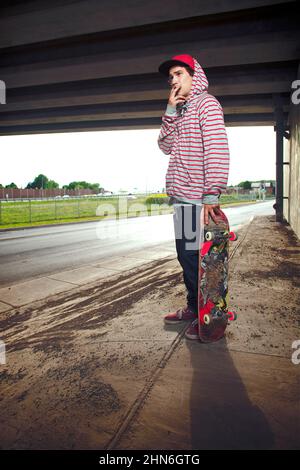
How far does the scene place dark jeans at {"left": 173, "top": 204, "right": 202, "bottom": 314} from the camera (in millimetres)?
2637

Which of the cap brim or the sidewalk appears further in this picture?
the cap brim

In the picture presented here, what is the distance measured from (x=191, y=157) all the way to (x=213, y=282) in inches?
44.4

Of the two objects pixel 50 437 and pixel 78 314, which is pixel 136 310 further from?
pixel 50 437

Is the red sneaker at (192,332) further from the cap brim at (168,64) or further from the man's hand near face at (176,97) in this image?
the cap brim at (168,64)

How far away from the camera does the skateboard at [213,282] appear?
7.77 ft

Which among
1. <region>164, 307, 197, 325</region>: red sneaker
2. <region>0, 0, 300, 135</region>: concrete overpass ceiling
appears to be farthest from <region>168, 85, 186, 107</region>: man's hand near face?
<region>0, 0, 300, 135</region>: concrete overpass ceiling

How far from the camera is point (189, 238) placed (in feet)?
8.76

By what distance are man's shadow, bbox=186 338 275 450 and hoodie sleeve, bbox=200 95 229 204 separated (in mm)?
1290

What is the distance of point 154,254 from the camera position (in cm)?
778

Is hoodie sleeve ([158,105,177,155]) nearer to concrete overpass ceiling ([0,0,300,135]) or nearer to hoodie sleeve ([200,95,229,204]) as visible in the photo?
hoodie sleeve ([200,95,229,204])

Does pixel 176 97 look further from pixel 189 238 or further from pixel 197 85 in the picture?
pixel 189 238

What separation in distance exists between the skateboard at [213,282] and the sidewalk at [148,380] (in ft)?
0.44
